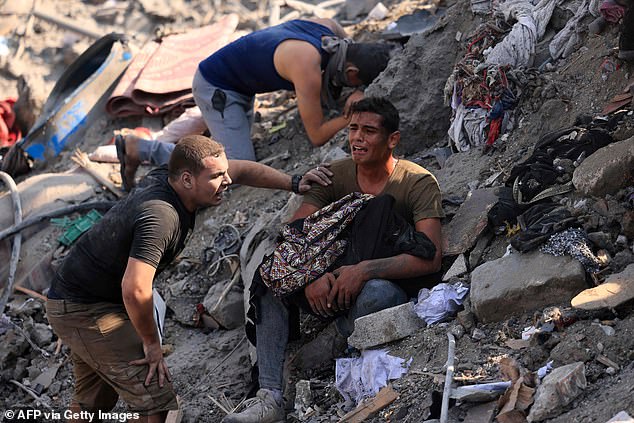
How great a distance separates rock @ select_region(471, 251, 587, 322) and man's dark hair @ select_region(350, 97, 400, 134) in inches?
45.1

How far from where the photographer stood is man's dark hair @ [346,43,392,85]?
23.1ft

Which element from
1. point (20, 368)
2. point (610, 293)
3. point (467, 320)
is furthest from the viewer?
point (20, 368)

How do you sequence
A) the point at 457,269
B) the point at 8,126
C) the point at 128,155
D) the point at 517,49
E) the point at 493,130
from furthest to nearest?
the point at 8,126 < the point at 128,155 < the point at 517,49 < the point at 493,130 < the point at 457,269

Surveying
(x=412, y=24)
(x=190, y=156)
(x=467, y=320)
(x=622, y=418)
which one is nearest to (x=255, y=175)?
(x=190, y=156)

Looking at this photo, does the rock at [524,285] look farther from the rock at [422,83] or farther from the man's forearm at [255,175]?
the rock at [422,83]

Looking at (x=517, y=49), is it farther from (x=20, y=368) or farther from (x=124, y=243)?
(x=20, y=368)

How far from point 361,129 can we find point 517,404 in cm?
207

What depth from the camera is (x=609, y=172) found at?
456 cm

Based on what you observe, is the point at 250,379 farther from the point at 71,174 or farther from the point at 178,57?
the point at 178,57

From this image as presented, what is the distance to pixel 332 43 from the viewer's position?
6.94 meters

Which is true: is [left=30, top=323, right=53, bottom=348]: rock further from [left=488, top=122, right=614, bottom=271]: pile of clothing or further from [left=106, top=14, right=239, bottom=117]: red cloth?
[left=488, top=122, right=614, bottom=271]: pile of clothing

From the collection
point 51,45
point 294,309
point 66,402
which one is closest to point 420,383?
point 294,309

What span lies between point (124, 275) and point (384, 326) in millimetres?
1345

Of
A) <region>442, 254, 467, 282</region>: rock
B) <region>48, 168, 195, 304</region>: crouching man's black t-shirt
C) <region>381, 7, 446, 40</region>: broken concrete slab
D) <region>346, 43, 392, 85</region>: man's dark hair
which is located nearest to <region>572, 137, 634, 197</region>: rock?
<region>442, 254, 467, 282</region>: rock
